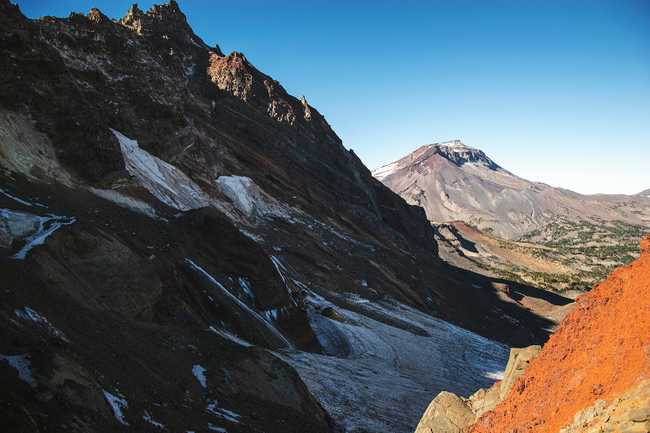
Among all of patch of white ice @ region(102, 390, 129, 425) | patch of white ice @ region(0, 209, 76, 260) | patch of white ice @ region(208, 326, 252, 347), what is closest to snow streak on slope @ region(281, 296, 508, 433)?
patch of white ice @ region(208, 326, 252, 347)

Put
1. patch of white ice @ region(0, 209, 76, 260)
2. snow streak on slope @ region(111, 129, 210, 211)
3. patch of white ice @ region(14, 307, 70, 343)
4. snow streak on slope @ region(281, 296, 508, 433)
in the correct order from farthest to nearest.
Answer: snow streak on slope @ region(111, 129, 210, 211)
snow streak on slope @ region(281, 296, 508, 433)
patch of white ice @ region(0, 209, 76, 260)
patch of white ice @ region(14, 307, 70, 343)

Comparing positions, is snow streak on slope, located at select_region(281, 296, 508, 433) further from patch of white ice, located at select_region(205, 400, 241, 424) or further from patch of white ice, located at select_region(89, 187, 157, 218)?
patch of white ice, located at select_region(89, 187, 157, 218)

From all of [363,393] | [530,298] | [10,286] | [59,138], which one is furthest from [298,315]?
[530,298]

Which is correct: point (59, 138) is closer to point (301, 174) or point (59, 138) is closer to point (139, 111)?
point (139, 111)

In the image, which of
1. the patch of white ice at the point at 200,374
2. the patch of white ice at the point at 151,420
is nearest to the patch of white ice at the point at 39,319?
the patch of white ice at the point at 151,420

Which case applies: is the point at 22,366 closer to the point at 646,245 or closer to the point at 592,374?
the point at 592,374

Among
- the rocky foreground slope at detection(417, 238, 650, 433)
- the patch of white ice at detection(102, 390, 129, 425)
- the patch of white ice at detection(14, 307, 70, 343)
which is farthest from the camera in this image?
the patch of white ice at detection(14, 307, 70, 343)
